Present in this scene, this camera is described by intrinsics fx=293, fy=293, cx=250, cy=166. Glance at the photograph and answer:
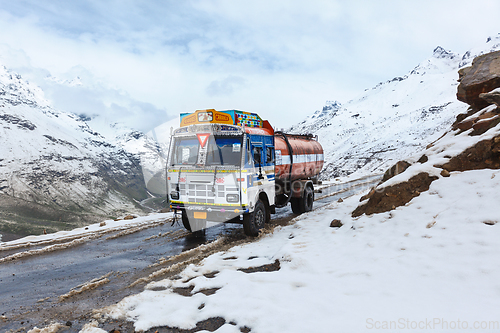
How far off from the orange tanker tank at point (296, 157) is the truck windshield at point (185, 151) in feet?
11.2

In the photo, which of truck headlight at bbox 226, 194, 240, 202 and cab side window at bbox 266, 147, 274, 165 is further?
cab side window at bbox 266, 147, 274, 165

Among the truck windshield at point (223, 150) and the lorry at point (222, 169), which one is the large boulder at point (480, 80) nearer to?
the lorry at point (222, 169)

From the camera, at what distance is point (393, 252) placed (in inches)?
236

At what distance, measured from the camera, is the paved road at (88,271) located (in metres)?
5.39

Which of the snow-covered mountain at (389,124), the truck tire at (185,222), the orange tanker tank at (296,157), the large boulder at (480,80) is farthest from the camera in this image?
the snow-covered mountain at (389,124)

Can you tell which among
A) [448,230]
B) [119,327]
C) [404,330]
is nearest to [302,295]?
[404,330]

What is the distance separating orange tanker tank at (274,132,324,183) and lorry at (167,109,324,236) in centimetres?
100

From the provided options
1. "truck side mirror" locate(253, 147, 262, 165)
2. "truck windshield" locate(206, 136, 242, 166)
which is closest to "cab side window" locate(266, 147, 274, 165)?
"truck side mirror" locate(253, 147, 262, 165)

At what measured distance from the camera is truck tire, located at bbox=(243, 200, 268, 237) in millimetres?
9586

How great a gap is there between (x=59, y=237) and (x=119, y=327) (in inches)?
324

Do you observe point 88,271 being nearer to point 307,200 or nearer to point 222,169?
point 222,169

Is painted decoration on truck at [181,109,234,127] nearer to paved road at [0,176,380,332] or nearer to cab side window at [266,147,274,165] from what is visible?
cab side window at [266,147,274,165]

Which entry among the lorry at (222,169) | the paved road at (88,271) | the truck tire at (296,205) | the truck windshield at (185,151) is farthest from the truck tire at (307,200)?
the truck windshield at (185,151)

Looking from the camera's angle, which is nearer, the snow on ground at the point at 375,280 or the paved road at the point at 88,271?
the snow on ground at the point at 375,280
